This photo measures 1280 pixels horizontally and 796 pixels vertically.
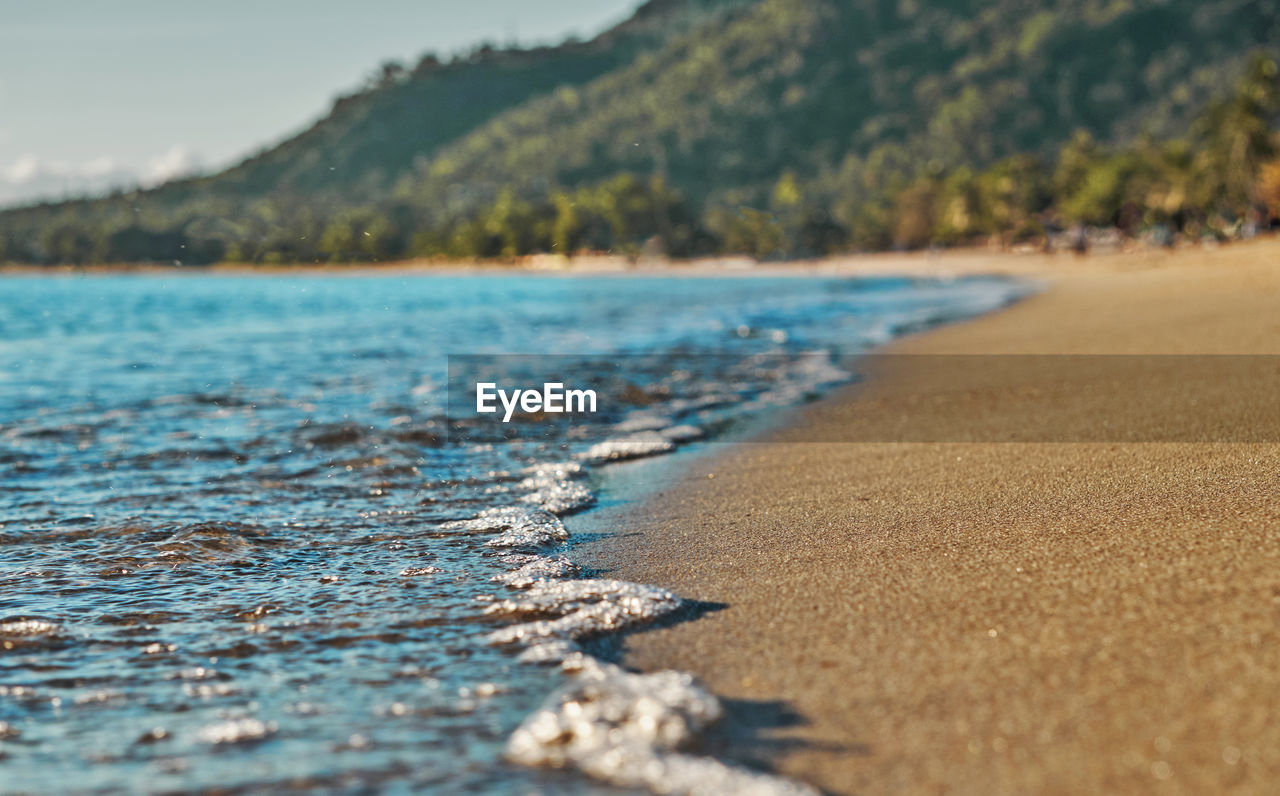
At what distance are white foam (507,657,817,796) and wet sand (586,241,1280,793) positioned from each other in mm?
120

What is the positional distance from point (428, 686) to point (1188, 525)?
345 centimetres

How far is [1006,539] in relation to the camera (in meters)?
5.00

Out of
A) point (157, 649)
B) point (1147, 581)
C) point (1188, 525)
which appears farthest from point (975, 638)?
point (157, 649)

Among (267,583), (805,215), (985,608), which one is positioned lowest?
(267,583)

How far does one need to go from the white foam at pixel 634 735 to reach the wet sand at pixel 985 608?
0.12 m

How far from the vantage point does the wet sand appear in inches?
117

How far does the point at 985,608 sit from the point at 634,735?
1609mm

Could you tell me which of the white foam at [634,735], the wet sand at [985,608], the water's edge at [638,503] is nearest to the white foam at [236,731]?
the white foam at [634,735]

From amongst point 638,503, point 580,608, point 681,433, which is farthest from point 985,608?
point 681,433

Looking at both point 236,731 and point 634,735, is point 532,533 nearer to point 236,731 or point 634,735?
point 236,731

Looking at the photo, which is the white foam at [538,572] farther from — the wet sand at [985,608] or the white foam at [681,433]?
the white foam at [681,433]

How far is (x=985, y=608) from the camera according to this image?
4.07 meters

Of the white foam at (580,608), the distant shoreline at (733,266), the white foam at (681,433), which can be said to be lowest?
the white foam at (580,608)

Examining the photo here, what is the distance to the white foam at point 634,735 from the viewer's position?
2945 mm
